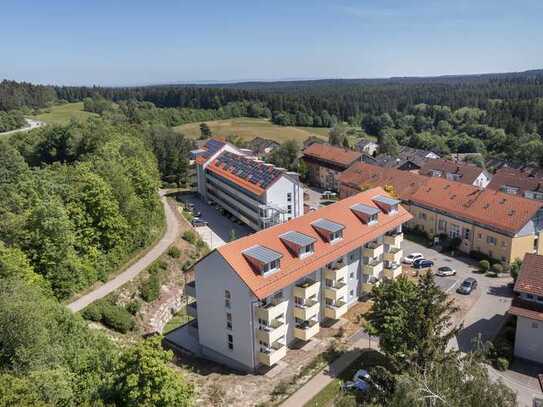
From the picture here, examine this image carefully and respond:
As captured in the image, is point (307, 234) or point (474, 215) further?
point (474, 215)

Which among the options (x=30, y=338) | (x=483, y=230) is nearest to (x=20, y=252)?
(x=30, y=338)

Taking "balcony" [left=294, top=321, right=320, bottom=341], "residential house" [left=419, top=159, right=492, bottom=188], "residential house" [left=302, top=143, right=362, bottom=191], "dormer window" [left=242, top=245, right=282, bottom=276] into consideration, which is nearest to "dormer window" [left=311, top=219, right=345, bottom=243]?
"dormer window" [left=242, top=245, right=282, bottom=276]

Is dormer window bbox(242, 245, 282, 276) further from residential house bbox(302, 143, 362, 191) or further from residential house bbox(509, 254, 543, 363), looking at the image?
residential house bbox(302, 143, 362, 191)

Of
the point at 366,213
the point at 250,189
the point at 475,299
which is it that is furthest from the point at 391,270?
the point at 250,189

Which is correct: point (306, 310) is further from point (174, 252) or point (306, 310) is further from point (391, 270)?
point (174, 252)

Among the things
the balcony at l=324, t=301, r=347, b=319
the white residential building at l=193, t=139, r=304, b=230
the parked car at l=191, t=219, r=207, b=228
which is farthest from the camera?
the parked car at l=191, t=219, r=207, b=228

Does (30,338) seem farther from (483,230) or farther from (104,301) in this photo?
(483,230)
